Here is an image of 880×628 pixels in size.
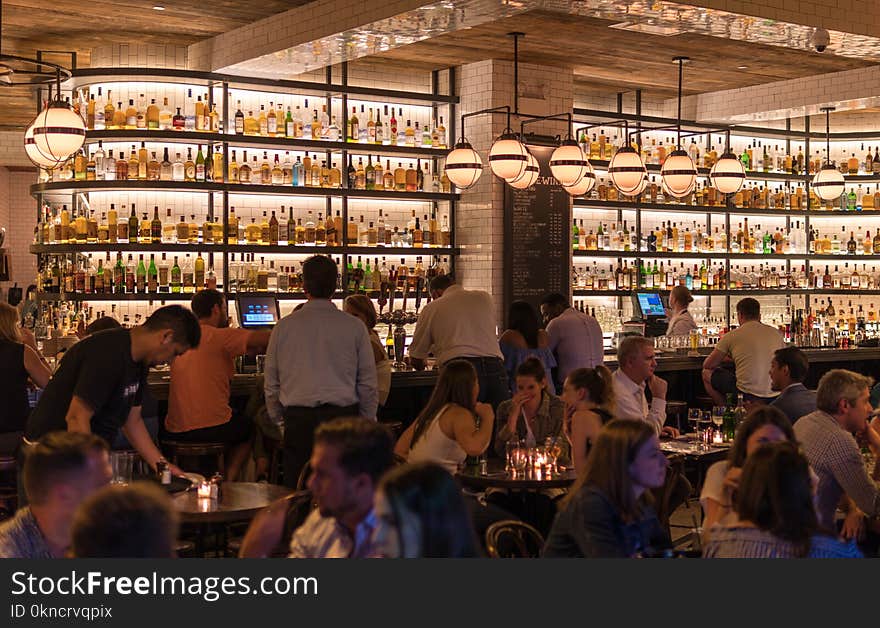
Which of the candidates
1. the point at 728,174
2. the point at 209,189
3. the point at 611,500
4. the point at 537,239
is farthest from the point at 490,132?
the point at 611,500

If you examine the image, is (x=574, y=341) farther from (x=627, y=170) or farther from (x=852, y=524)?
(x=852, y=524)

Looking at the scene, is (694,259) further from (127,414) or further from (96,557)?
(96,557)

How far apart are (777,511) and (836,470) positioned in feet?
5.63

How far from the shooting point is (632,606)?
2867 millimetres

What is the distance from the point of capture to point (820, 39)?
28.8 feet

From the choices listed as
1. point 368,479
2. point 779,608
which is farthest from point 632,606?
point 368,479

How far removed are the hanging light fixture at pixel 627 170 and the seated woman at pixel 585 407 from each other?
156 inches

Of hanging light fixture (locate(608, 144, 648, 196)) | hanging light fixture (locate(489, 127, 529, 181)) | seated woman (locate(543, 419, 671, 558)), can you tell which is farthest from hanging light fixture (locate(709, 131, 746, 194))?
seated woman (locate(543, 419, 671, 558))

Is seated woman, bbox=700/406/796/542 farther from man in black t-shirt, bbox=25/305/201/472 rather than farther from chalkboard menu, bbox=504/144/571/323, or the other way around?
chalkboard menu, bbox=504/144/571/323

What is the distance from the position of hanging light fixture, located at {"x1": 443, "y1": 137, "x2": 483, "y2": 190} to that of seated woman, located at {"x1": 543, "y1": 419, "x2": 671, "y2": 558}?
5.78 metres

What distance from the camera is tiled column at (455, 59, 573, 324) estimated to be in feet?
35.2

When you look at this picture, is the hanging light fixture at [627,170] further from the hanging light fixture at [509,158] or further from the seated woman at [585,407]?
the seated woman at [585,407]

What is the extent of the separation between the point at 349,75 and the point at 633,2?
3.64 metres

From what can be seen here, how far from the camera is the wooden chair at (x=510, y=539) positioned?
3.94 metres
